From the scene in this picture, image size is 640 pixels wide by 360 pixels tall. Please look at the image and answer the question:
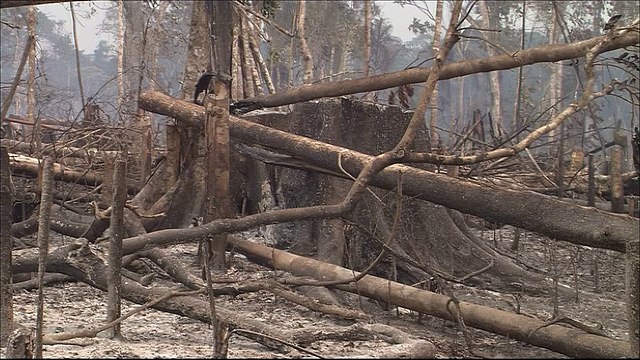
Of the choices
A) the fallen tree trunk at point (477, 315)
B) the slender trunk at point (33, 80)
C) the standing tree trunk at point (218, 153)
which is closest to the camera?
the fallen tree trunk at point (477, 315)

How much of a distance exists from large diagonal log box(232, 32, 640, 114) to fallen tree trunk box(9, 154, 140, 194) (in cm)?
211

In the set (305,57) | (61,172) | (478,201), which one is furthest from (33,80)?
(305,57)

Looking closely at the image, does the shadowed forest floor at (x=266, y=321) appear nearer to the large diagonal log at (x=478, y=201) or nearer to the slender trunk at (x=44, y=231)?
the slender trunk at (x=44, y=231)

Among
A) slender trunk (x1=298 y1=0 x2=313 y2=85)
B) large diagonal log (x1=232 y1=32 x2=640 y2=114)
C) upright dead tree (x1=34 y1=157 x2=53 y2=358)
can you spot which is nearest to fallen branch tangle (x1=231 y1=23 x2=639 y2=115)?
large diagonal log (x1=232 y1=32 x2=640 y2=114)

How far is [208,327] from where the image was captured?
370 centimetres

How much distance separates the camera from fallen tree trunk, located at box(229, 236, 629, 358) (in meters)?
3.37

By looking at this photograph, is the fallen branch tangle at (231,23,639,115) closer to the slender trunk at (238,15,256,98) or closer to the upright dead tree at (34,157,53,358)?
the upright dead tree at (34,157,53,358)

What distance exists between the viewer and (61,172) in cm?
759

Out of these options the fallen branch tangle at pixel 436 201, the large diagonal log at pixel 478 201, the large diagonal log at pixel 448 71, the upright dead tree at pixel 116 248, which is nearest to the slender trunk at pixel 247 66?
the large diagonal log at pixel 448 71

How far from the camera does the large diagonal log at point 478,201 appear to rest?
3674 mm

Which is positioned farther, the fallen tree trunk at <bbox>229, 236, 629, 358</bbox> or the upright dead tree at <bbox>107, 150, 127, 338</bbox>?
the fallen tree trunk at <bbox>229, 236, 629, 358</bbox>

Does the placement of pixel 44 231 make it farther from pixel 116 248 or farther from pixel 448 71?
pixel 448 71

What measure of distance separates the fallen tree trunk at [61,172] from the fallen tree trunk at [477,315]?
3.41 meters

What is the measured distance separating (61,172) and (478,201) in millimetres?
5220
